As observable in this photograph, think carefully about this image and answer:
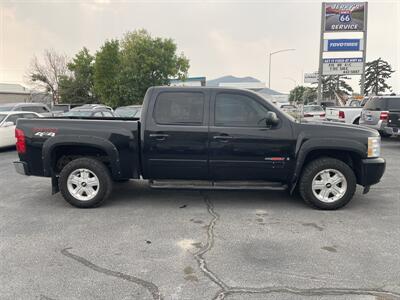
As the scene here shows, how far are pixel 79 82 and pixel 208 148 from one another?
1767 inches

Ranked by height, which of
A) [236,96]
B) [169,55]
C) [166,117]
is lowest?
[166,117]

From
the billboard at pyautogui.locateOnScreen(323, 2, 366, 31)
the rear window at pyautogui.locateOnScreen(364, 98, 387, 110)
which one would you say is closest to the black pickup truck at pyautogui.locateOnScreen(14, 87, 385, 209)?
the rear window at pyautogui.locateOnScreen(364, 98, 387, 110)

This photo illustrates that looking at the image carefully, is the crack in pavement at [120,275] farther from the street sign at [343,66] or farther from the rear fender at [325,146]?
the street sign at [343,66]

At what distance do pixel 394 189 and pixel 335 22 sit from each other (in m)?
21.3

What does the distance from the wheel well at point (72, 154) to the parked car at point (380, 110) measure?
10.9 meters

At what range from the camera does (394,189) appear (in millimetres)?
6477

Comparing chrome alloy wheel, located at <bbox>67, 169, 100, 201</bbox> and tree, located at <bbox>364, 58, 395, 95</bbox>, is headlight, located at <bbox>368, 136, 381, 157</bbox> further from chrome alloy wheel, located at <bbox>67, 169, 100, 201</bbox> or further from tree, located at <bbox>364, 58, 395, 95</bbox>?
tree, located at <bbox>364, 58, 395, 95</bbox>

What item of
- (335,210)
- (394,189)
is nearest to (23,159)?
(335,210)

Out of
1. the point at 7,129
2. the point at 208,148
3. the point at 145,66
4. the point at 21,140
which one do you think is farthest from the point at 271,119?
the point at 145,66

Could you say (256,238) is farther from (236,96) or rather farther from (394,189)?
(394,189)

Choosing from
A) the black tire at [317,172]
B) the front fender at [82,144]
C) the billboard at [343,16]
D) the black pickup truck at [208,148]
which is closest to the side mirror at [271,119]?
the black pickup truck at [208,148]

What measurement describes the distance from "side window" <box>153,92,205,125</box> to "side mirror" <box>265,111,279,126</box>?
97 centimetres

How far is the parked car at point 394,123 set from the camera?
36.5 feet

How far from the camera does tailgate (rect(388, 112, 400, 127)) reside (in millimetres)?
11094
